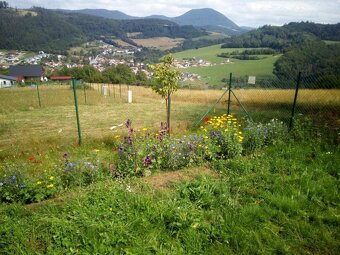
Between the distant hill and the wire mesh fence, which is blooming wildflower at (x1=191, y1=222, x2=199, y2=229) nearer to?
the wire mesh fence

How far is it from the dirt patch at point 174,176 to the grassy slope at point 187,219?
248mm

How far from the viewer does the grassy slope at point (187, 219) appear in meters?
2.88

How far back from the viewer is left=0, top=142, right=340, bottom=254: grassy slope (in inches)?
114

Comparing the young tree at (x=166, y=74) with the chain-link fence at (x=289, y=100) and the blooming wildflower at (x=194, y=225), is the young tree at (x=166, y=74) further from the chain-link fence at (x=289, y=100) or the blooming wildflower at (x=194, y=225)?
the blooming wildflower at (x=194, y=225)

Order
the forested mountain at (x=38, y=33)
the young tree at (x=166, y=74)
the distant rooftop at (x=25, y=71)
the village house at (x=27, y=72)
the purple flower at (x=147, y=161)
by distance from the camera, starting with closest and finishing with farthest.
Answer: the purple flower at (x=147, y=161)
the young tree at (x=166, y=74)
the village house at (x=27, y=72)
the distant rooftop at (x=25, y=71)
the forested mountain at (x=38, y=33)

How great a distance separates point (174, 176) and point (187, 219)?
4.77 feet

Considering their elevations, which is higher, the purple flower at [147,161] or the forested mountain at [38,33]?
the forested mountain at [38,33]

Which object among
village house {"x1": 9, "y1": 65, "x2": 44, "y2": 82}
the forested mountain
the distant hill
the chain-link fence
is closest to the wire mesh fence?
the chain-link fence

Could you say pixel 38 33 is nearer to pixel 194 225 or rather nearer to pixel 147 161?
pixel 147 161

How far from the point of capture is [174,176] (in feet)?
15.2

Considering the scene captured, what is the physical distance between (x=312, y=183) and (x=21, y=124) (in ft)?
45.9

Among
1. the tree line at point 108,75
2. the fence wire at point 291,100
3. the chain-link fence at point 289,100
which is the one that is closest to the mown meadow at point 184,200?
the chain-link fence at point 289,100

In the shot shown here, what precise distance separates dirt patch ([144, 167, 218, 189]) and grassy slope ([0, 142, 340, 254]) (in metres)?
0.25

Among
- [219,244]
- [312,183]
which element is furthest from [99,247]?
[312,183]
